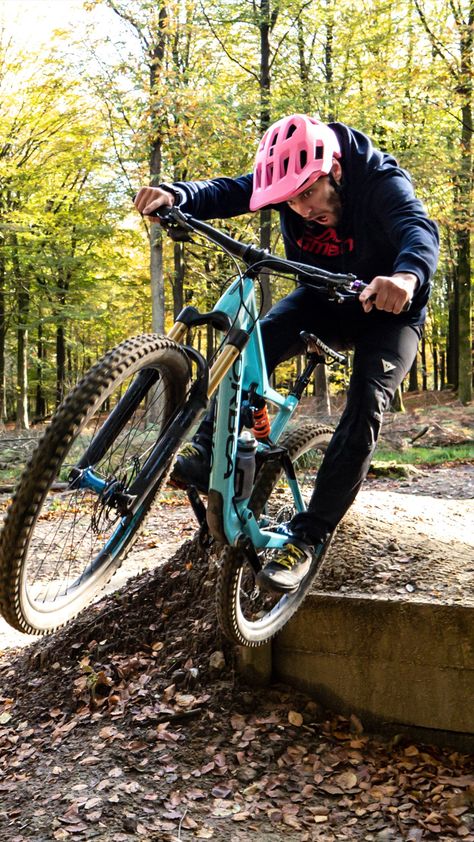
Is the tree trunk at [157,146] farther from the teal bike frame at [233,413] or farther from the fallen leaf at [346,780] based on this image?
the fallen leaf at [346,780]

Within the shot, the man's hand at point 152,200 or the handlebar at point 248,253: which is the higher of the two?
the man's hand at point 152,200

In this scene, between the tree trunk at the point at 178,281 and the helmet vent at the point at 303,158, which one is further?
the tree trunk at the point at 178,281

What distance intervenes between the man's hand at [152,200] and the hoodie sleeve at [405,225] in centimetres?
97

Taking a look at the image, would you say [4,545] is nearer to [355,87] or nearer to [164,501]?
[164,501]

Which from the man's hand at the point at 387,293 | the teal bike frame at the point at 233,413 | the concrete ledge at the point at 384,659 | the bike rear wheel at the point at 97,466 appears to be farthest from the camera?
the concrete ledge at the point at 384,659

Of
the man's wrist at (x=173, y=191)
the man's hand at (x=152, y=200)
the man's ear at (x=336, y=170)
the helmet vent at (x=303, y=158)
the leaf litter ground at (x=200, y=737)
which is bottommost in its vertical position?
the leaf litter ground at (x=200, y=737)

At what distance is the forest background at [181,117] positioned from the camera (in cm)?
1357

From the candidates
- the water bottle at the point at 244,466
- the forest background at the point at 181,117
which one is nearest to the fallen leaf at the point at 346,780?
the water bottle at the point at 244,466

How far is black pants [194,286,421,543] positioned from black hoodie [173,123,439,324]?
165 mm

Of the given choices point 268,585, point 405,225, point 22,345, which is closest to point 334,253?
point 405,225

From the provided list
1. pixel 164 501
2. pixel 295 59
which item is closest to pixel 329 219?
pixel 164 501

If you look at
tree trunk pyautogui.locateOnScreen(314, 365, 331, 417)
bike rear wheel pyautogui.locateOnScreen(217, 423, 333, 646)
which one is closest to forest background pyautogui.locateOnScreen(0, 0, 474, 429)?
tree trunk pyautogui.locateOnScreen(314, 365, 331, 417)

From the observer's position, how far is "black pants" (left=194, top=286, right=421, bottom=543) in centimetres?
326

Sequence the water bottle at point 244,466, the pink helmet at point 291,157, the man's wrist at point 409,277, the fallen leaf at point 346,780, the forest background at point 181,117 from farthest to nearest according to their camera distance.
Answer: the forest background at point 181,117 → the fallen leaf at point 346,780 → the water bottle at point 244,466 → the pink helmet at point 291,157 → the man's wrist at point 409,277
